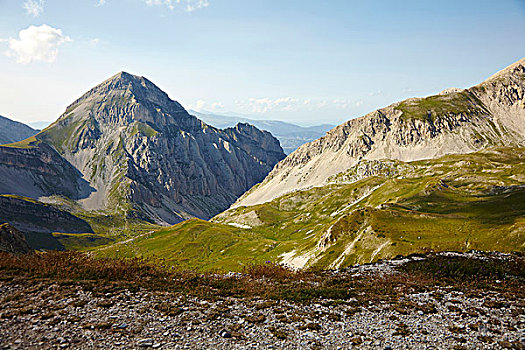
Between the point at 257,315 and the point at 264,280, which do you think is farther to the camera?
the point at 264,280

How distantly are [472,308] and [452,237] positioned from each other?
121ft

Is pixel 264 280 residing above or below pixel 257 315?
below

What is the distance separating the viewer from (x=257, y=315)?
1948 cm

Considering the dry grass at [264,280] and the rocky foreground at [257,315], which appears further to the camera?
the dry grass at [264,280]

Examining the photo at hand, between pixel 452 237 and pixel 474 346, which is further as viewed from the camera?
pixel 452 237

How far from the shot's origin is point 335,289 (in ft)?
80.7

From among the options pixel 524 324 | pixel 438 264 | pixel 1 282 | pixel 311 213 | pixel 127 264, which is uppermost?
pixel 1 282

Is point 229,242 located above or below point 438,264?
below

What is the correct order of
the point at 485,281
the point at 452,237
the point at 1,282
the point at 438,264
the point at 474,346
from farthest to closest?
the point at 452,237 < the point at 438,264 < the point at 485,281 < the point at 1,282 < the point at 474,346

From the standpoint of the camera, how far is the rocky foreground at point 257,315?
16.1 meters

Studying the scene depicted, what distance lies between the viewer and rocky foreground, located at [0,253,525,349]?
635 inches

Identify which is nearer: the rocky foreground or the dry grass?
the rocky foreground

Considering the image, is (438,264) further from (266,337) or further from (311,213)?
(311,213)

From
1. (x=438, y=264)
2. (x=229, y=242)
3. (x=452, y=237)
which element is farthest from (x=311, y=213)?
(x=438, y=264)
